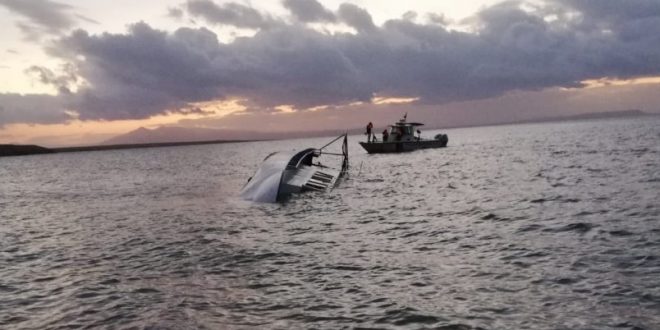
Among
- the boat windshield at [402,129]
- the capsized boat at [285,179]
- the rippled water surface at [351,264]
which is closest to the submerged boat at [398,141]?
the boat windshield at [402,129]

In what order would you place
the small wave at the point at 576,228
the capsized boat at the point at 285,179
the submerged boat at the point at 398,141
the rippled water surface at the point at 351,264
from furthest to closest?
the submerged boat at the point at 398,141 → the capsized boat at the point at 285,179 → the small wave at the point at 576,228 → the rippled water surface at the point at 351,264

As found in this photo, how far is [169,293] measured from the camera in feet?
41.2

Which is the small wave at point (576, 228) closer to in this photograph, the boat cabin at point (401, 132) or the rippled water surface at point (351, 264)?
the rippled water surface at point (351, 264)

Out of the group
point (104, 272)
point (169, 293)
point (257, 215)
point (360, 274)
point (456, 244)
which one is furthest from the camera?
point (257, 215)

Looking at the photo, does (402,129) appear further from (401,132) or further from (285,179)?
(285,179)

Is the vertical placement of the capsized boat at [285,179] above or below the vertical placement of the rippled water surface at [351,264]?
above

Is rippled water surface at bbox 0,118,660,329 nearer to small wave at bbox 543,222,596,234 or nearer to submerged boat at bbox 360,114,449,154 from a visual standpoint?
small wave at bbox 543,222,596,234

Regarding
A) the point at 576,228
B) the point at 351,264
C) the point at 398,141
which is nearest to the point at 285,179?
the point at 351,264

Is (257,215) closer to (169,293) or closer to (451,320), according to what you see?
(169,293)

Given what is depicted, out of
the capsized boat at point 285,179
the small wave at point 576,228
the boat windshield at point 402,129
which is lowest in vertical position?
the small wave at point 576,228

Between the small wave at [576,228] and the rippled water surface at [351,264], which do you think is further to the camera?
the small wave at [576,228]

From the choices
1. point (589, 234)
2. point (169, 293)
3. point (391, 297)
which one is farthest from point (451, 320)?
point (589, 234)

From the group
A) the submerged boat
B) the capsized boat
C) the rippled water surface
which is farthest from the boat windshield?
the rippled water surface

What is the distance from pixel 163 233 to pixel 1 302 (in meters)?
9.04
